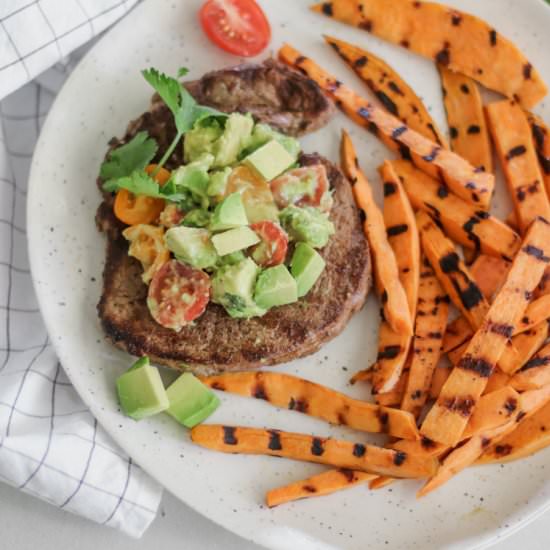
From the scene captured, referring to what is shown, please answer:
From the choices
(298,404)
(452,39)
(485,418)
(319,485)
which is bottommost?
(319,485)

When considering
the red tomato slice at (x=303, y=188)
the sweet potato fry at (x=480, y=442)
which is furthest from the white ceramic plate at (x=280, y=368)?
the red tomato slice at (x=303, y=188)

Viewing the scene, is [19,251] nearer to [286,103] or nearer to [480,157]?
[286,103]

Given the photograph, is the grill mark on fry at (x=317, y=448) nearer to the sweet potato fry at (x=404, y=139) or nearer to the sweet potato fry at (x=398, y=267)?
the sweet potato fry at (x=398, y=267)

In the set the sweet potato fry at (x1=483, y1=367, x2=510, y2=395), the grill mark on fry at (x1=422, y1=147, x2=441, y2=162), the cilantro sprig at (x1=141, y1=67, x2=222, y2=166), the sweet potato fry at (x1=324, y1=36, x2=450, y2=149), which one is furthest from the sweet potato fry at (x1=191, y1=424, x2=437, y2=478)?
the sweet potato fry at (x1=324, y1=36, x2=450, y2=149)

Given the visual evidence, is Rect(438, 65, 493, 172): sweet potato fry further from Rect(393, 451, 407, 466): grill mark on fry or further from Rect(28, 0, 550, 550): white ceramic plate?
Rect(393, 451, 407, 466): grill mark on fry

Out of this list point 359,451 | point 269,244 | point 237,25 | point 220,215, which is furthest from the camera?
point 237,25

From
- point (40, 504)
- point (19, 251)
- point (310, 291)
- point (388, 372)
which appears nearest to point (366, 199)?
point (310, 291)

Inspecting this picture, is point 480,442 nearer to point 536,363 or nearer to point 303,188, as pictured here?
point 536,363

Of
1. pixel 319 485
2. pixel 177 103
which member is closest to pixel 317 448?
pixel 319 485
